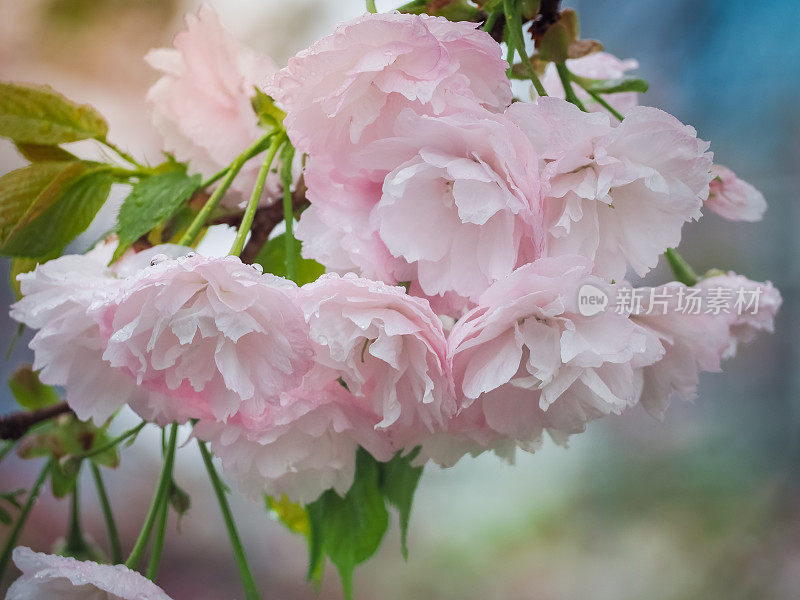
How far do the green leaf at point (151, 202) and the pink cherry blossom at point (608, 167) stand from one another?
0.16m

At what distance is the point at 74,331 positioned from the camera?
25 centimetres

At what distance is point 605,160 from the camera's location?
0.74ft

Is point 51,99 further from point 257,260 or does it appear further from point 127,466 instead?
point 127,466

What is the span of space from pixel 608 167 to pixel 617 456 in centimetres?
65

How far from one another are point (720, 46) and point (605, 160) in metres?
0.67

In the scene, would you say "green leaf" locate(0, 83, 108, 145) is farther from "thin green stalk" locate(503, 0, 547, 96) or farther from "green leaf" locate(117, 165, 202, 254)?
"thin green stalk" locate(503, 0, 547, 96)

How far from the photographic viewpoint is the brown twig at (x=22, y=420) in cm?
41

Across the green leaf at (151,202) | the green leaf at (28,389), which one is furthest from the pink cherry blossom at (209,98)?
the green leaf at (28,389)

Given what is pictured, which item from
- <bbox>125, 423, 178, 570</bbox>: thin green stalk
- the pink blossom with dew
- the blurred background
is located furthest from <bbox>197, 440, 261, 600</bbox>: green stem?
the blurred background

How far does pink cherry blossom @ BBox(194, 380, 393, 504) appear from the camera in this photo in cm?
26

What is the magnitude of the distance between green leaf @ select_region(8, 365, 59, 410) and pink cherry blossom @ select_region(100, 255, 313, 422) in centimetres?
31

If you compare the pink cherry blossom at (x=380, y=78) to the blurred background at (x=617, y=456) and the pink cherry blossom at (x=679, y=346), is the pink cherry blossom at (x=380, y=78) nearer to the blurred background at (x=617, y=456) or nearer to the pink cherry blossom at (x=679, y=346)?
the pink cherry blossom at (x=679, y=346)

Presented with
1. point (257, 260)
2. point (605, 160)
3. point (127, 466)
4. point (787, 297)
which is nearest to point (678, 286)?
point (605, 160)

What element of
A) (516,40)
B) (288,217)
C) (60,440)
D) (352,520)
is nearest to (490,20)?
(516,40)
